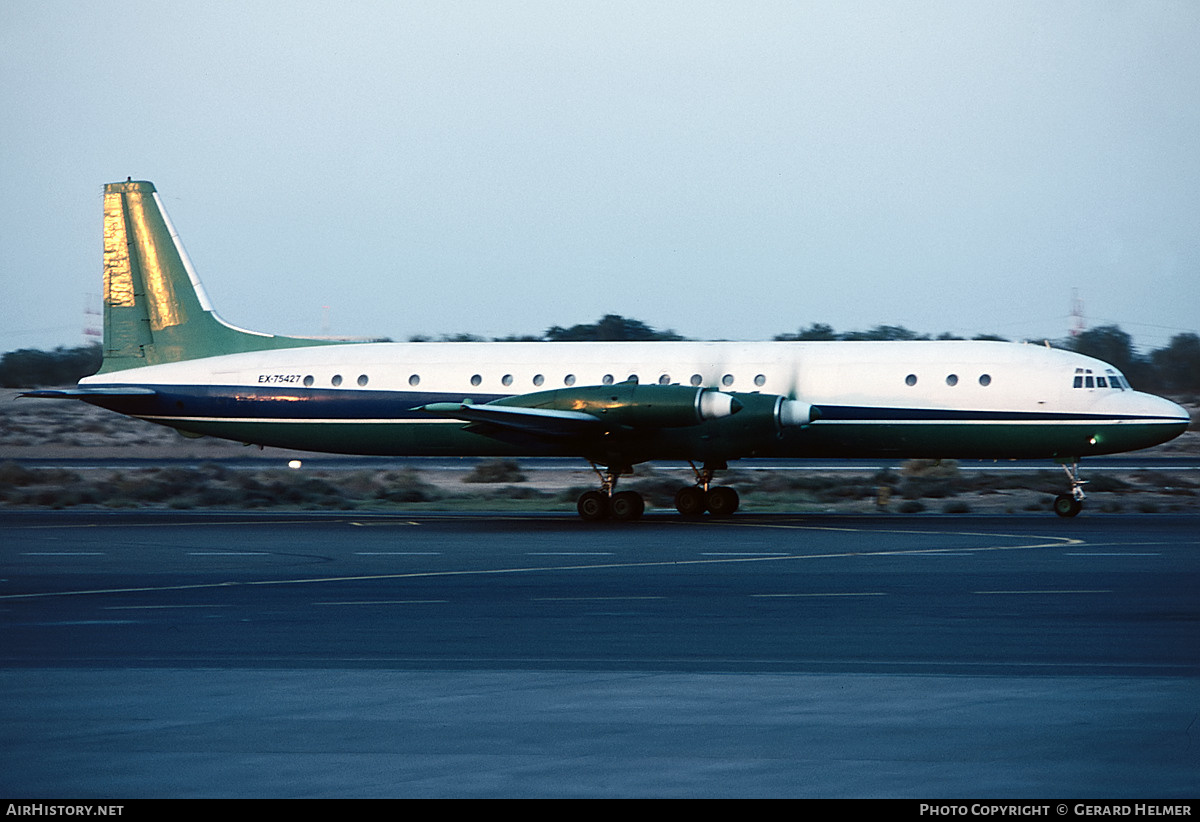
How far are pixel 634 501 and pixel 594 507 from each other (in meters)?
0.81

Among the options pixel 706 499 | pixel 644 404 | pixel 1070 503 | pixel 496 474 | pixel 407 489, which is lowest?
pixel 407 489

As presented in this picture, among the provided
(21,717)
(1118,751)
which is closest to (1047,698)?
(1118,751)

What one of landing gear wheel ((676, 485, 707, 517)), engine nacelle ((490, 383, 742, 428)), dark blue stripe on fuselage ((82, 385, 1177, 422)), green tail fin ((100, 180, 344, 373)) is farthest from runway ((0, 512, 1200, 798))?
green tail fin ((100, 180, 344, 373))

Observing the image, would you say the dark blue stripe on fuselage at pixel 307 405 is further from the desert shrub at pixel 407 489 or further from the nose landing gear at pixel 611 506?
the desert shrub at pixel 407 489

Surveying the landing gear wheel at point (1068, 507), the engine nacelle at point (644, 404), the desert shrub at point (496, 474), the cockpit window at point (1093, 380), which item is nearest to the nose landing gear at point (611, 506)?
the engine nacelle at point (644, 404)

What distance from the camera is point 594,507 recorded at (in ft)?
92.9

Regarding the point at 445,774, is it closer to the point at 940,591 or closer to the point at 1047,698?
the point at 1047,698

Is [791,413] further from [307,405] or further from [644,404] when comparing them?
[307,405]

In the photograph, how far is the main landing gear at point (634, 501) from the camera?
2825cm

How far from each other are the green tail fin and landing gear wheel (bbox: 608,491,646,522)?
985cm

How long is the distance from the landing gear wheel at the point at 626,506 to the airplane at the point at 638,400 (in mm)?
44

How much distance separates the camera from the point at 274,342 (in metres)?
33.0

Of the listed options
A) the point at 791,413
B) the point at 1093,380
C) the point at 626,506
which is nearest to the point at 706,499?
the point at 626,506

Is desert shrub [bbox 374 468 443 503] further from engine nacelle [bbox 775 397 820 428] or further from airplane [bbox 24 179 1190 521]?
engine nacelle [bbox 775 397 820 428]
